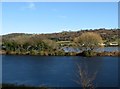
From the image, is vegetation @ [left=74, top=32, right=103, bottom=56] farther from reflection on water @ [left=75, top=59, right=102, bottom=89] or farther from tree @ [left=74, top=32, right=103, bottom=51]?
reflection on water @ [left=75, top=59, right=102, bottom=89]

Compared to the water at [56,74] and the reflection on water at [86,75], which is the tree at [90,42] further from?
the reflection on water at [86,75]

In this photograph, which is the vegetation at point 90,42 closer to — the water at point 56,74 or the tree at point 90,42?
the tree at point 90,42

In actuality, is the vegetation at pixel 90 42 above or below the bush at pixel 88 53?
above

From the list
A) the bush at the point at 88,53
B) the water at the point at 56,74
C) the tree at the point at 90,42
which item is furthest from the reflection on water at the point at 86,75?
the tree at the point at 90,42

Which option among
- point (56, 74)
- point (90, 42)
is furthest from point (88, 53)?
point (56, 74)

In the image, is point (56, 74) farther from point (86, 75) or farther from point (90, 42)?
point (90, 42)

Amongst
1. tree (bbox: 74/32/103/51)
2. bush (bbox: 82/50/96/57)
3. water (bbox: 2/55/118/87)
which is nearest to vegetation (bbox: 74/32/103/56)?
tree (bbox: 74/32/103/51)

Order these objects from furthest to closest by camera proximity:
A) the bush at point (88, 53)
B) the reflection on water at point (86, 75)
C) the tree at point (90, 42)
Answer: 1. the tree at point (90, 42)
2. the bush at point (88, 53)
3. the reflection on water at point (86, 75)

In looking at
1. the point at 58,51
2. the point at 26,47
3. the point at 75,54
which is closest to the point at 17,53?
the point at 26,47

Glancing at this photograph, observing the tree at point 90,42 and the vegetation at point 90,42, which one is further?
the tree at point 90,42

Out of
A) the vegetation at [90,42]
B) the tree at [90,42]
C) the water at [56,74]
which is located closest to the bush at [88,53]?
the vegetation at [90,42]

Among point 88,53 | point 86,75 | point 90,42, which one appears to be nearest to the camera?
point 86,75

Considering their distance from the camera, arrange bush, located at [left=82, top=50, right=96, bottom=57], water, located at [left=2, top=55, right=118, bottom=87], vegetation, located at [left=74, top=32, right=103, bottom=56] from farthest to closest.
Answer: vegetation, located at [left=74, top=32, right=103, bottom=56]
bush, located at [left=82, top=50, right=96, bottom=57]
water, located at [left=2, top=55, right=118, bottom=87]

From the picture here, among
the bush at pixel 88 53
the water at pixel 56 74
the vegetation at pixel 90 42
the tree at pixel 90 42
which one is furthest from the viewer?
the tree at pixel 90 42
